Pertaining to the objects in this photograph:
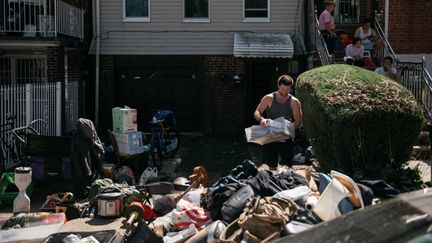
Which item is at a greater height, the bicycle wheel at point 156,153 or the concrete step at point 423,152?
the concrete step at point 423,152

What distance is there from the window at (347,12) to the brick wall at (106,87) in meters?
7.29

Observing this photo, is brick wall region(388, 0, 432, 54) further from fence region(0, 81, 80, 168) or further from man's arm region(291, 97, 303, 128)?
fence region(0, 81, 80, 168)

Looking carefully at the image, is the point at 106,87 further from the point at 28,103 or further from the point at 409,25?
the point at 409,25

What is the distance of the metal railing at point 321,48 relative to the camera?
14.5 metres

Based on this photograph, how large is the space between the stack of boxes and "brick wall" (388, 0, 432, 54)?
823cm

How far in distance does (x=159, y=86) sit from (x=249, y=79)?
9.46 feet

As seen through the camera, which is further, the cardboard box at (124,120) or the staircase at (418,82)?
the cardboard box at (124,120)

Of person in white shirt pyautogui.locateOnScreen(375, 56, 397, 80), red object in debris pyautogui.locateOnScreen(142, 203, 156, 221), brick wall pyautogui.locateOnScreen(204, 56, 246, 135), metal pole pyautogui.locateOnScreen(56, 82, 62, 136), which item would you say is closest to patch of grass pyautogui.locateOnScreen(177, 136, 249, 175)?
brick wall pyautogui.locateOnScreen(204, 56, 246, 135)

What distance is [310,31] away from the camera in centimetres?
1797

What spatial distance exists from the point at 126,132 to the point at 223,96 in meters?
7.89

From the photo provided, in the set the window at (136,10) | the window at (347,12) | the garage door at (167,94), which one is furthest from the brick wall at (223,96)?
the window at (347,12)

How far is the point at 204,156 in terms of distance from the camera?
47.4 feet

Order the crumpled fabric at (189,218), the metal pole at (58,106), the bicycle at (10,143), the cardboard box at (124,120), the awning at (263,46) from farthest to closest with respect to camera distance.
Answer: the awning at (263,46), the metal pole at (58,106), the cardboard box at (124,120), the bicycle at (10,143), the crumpled fabric at (189,218)

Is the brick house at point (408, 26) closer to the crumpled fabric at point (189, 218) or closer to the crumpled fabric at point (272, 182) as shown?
the crumpled fabric at point (272, 182)
